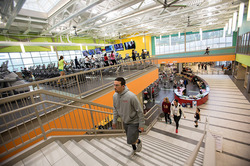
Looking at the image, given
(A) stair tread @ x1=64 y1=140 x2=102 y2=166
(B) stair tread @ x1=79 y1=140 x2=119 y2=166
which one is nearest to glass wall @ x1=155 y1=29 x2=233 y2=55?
(B) stair tread @ x1=79 y1=140 x2=119 y2=166

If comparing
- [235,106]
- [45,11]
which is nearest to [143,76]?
[235,106]

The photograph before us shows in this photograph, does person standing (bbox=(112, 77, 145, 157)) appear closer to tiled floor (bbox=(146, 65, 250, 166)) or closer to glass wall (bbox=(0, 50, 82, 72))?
tiled floor (bbox=(146, 65, 250, 166))

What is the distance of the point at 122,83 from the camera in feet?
7.50

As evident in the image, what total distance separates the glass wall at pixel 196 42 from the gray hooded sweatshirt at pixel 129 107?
80.8 feet

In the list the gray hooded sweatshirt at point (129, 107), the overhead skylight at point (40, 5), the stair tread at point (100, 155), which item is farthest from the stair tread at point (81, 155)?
the overhead skylight at point (40, 5)

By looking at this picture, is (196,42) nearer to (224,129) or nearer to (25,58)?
(224,129)

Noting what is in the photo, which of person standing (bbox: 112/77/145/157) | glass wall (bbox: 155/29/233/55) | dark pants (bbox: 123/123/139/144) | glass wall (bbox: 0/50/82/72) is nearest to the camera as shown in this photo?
person standing (bbox: 112/77/145/157)

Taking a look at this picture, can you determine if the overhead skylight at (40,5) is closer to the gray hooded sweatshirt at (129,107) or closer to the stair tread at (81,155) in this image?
the gray hooded sweatshirt at (129,107)

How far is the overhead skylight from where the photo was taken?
8091 millimetres

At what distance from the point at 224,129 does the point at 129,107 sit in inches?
Result: 307

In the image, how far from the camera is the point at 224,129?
670cm

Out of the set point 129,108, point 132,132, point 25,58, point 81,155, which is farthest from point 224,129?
point 25,58

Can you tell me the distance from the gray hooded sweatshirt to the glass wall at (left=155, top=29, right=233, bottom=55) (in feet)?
80.8

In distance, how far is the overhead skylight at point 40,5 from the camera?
8.09 meters
